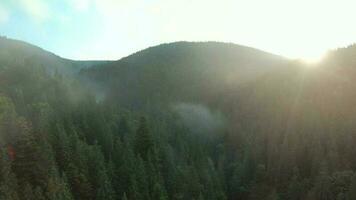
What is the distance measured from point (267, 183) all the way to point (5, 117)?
72045mm

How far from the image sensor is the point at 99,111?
465 ft

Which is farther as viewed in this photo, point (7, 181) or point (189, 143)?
point (189, 143)

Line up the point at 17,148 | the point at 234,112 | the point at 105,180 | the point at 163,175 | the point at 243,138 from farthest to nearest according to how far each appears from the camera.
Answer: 1. the point at 234,112
2. the point at 243,138
3. the point at 163,175
4. the point at 105,180
5. the point at 17,148

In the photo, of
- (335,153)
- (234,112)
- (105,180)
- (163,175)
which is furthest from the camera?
(234,112)

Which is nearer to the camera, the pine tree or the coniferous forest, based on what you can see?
the pine tree

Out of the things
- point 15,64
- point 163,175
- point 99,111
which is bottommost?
point 163,175

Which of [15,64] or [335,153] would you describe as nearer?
[335,153]

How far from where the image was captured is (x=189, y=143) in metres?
157

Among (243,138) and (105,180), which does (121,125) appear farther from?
(105,180)

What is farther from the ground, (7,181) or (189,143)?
(7,181)

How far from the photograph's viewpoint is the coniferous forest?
74.4m

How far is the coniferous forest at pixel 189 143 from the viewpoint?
7438 centimetres

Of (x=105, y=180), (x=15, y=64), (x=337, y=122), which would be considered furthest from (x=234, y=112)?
(x=105, y=180)

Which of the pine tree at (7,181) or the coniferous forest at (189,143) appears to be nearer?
the pine tree at (7,181)
